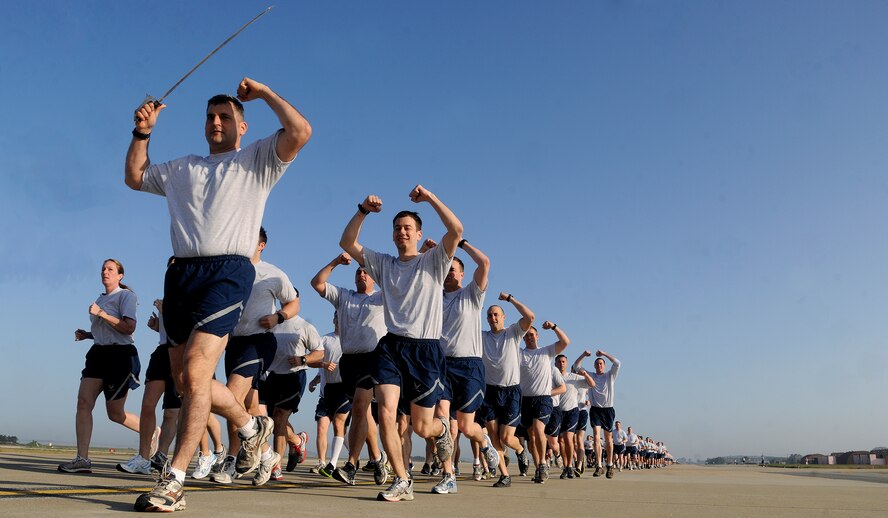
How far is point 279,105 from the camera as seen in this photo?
462 centimetres

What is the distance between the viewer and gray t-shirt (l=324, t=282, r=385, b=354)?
9.06 metres

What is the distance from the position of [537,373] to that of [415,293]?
6025mm

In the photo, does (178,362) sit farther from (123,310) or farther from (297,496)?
(123,310)

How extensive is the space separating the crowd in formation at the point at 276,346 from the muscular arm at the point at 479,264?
0.03 meters

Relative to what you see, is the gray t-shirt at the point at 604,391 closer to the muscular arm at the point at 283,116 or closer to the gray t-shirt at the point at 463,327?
the gray t-shirt at the point at 463,327

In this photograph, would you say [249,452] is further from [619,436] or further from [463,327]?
[619,436]

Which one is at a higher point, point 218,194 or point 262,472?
point 218,194

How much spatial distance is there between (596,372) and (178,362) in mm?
14255

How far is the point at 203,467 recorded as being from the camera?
24.7ft

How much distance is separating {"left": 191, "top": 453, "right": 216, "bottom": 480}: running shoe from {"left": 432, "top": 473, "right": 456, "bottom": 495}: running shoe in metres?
2.49

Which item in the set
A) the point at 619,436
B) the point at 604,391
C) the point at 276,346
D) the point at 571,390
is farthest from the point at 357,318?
the point at 619,436

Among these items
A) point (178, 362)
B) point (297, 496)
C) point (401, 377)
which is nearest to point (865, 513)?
point (401, 377)

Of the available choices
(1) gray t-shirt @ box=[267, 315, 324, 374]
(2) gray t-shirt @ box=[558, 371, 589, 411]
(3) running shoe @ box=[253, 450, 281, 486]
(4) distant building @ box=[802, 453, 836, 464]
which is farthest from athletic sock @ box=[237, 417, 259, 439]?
(4) distant building @ box=[802, 453, 836, 464]

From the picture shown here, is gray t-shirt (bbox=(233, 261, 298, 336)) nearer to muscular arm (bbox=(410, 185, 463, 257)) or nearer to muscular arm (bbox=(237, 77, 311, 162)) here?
muscular arm (bbox=(410, 185, 463, 257))
